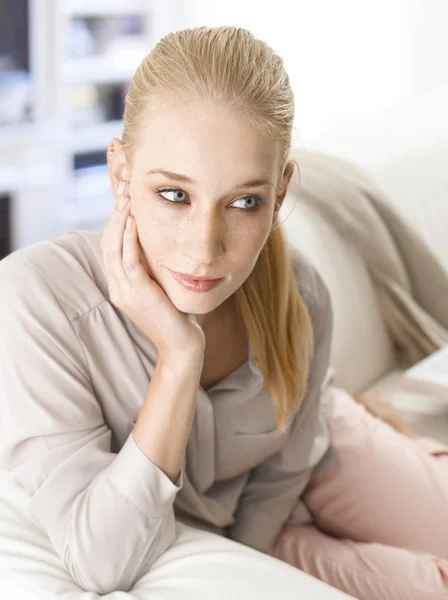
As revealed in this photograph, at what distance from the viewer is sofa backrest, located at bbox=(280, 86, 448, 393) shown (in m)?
1.92

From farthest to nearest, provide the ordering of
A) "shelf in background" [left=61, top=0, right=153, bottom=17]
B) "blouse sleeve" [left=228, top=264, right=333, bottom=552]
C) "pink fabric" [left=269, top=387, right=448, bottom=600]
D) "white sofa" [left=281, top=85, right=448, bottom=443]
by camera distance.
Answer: "shelf in background" [left=61, top=0, right=153, bottom=17] → "white sofa" [left=281, top=85, right=448, bottom=443] → "blouse sleeve" [left=228, top=264, right=333, bottom=552] → "pink fabric" [left=269, top=387, right=448, bottom=600]

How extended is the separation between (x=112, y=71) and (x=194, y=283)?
10.8ft

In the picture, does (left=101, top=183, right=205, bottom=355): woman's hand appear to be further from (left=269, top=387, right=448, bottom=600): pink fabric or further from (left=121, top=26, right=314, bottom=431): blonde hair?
(left=269, top=387, right=448, bottom=600): pink fabric

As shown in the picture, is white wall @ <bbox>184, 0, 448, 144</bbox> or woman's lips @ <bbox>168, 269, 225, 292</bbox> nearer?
woman's lips @ <bbox>168, 269, 225, 292</bbox>

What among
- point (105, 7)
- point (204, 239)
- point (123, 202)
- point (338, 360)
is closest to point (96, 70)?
point (105, 7)

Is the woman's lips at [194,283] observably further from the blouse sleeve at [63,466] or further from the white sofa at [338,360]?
the white sofa at [338,360]

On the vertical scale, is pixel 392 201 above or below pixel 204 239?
below

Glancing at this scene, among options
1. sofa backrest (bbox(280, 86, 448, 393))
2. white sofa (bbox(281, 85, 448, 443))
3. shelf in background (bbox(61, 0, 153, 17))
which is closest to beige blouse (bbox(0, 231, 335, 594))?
white sofa (bbox(281, 85, 448, 443))

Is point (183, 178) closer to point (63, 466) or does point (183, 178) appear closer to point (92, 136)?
point (63, 466)

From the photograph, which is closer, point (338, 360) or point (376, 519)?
point (376, 519)

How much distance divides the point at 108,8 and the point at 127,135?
129 inches

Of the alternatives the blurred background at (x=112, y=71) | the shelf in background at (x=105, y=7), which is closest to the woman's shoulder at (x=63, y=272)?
the blurred background at (x=112, y=71)

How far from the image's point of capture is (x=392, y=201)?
216cm

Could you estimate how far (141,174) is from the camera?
3.39ft
